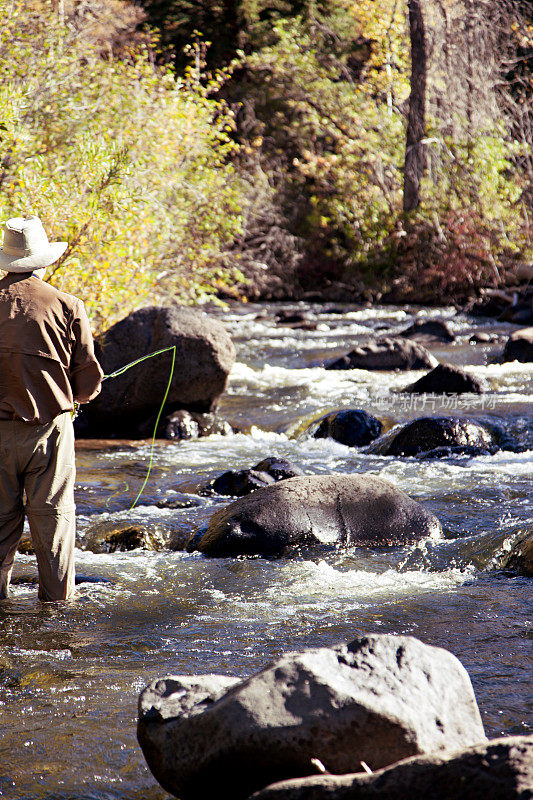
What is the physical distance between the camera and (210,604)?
5188mm

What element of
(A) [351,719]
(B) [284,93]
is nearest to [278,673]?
(A) [351,719]

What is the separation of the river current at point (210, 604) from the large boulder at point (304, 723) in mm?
340

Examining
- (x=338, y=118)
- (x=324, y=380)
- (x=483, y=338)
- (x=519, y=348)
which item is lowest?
(x=483, y=338)

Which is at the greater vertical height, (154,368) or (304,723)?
(304,723)

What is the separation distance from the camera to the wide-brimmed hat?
4805 mm

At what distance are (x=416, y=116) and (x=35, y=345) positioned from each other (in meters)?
19.9

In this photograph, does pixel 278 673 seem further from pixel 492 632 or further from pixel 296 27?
pixel 296 27

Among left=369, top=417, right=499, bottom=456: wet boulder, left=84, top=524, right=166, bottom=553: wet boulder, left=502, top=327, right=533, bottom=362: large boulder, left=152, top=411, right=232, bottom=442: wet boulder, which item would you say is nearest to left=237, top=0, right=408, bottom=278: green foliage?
left=502, top=327, right=533, bottom=362: large boulder

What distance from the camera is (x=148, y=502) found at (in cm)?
759

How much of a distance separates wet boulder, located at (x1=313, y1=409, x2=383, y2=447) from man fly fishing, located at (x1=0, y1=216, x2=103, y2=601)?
5.08 metres

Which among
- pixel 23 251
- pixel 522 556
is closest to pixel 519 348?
pixel 522 556

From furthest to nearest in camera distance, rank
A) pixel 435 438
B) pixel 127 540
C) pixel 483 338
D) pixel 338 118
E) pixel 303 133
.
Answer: pixel 303 133, pixel 338 118, pixel 483 338, pixel 435 438, pixel 127 540

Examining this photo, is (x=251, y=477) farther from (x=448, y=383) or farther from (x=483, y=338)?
(x=483, y=338)

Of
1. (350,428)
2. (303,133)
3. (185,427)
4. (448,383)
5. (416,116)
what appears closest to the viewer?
(350,428)
